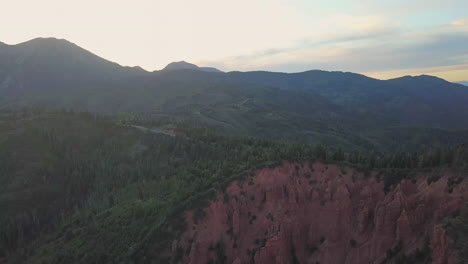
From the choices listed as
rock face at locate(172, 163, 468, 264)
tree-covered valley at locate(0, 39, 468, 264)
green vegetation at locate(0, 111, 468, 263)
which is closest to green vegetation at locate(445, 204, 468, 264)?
tree-covered valley at locate(0, 39, 468, 264)

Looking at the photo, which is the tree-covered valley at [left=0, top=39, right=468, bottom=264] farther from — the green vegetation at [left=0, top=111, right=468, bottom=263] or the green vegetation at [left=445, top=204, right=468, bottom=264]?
the green vegetation at [left=0, top=111, right=468, bottom=263]

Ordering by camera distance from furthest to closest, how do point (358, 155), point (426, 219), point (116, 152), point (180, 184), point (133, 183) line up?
point (116, 152) < point (133, 183) < point (180, 184) < point (358, 155) < point (426, 219)

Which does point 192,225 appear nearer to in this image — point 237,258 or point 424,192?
point 237,258

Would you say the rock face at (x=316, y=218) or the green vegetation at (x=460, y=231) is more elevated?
the green vegetation at (x=460, y=231)

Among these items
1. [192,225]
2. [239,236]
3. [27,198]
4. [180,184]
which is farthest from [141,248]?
[27,198]

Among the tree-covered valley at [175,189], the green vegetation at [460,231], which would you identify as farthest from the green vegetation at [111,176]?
the green vegetation at [460,231]

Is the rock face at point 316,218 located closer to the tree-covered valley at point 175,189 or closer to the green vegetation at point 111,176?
the tree-covered valley at point 175,189

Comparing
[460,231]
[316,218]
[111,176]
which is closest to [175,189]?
[316,218]

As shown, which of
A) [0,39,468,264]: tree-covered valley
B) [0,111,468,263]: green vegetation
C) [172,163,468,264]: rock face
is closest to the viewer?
[172,163,468,264]: rock face
